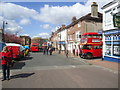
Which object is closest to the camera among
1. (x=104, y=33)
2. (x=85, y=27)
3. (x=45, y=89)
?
(x=45, y=89)

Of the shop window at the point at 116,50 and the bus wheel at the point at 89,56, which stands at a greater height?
the shop window at the point at 116,50

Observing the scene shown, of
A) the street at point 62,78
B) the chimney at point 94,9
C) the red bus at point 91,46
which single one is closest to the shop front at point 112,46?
the red bus at point 91,46

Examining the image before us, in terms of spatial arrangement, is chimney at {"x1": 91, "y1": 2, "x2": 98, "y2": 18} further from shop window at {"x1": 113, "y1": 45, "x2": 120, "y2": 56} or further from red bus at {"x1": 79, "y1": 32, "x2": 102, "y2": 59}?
shop window at {"x1": 113, "y1": 45, "x2": 120, "y2": 56}

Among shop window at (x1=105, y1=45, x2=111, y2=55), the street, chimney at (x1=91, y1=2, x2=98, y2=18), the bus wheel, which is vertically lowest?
the street

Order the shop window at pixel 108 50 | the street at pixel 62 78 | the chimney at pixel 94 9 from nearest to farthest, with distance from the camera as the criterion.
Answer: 1. the street at pixel 62 78
2. the shop window at pixel 108 50
3. the chimney at pixel 94 9

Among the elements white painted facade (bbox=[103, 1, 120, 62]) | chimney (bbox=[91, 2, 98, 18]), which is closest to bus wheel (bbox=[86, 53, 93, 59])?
white painted facade (bbox=[103, 1, 120, 62])

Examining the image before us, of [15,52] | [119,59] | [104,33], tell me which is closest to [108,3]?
[104,33]

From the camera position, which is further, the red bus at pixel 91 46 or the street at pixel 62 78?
the red bus at pixel 91 46

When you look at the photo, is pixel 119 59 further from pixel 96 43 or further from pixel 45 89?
pixel 45 89

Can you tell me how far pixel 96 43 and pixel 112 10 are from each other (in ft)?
19.5

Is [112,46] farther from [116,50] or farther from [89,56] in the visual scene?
[89,56]

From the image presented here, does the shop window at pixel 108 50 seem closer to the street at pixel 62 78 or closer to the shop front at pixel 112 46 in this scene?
the shop front at pixel 112 46

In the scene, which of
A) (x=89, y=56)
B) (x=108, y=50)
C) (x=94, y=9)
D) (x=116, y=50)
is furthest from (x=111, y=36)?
(x=94, y=9)

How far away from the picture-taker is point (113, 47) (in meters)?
16.0
